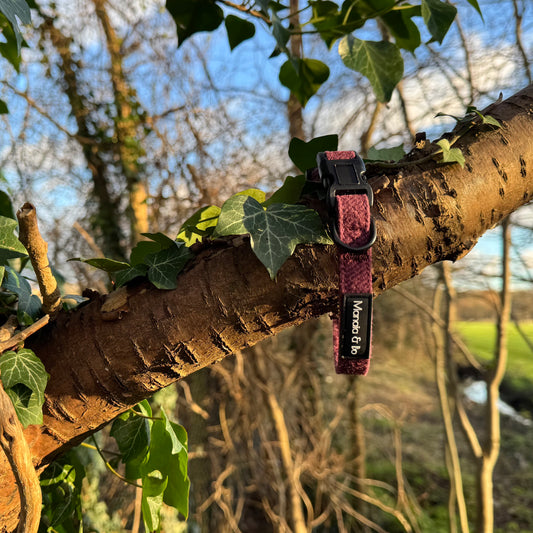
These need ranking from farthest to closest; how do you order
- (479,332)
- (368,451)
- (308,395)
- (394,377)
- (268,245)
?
(479,332), (394,377), (368,451), (308,395), (268,245)

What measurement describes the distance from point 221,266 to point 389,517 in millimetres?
3688

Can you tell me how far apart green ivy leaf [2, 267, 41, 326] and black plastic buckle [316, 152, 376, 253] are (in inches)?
13.3

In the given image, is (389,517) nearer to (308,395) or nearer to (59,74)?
(308,395)

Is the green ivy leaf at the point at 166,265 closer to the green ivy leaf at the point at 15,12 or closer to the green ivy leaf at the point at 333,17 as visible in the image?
the green ivy leaf at the point at 15,12

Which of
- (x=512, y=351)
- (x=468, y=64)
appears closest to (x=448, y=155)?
(x=468, y=64)

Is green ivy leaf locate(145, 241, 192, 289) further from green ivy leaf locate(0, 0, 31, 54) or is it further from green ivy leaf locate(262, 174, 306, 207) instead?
green ivy leaf locate(0, 0, 31, 54)

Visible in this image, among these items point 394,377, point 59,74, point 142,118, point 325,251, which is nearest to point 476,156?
point 325,251

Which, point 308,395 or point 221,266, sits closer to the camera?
point 221,266

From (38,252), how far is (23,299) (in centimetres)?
8

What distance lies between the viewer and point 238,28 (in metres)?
0.61

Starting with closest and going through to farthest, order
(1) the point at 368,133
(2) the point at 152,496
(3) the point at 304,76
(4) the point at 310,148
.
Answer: (4) the point at 310,148, (2) the point at 152,496, (3) the point at 304,76, (1) the point at 368,133

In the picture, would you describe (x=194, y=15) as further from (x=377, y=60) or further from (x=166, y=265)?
(x=166, y=265)

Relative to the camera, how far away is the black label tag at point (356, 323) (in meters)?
0.35

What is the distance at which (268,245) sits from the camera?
0.35 m
